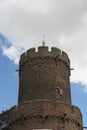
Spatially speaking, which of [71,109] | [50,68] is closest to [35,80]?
[50,68]

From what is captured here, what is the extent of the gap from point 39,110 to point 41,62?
23.5 feet

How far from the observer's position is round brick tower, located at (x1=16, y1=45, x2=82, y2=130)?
5075cm

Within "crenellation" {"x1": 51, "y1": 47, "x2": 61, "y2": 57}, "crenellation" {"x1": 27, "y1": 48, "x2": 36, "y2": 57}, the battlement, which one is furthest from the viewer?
"crenellation" {"x1": 27, "y1": 48, "x2": 36, "y2": 57}

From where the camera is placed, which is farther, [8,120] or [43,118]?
[8,120]

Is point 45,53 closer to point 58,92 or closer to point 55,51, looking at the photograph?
point 55,51

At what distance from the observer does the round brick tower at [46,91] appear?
50750mm

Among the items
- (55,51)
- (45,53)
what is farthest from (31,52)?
(55,51)

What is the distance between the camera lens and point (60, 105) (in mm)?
51781

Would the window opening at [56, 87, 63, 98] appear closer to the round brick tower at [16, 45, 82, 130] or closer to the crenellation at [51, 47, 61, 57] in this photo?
the round brick tower at [16, 45, 82, 130]

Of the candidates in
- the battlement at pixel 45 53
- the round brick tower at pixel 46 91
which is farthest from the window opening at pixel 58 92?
the battlement at pixel 45 53

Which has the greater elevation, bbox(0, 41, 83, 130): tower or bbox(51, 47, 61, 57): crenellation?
bbox(51, 47, 61, 57): crenellation

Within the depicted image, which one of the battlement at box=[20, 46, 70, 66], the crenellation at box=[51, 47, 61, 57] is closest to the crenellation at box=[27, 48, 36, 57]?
the battlement at box=[20, 46, 70, 66]

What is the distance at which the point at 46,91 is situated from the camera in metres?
52.7

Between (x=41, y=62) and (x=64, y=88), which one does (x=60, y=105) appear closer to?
(x=64, y=88)
